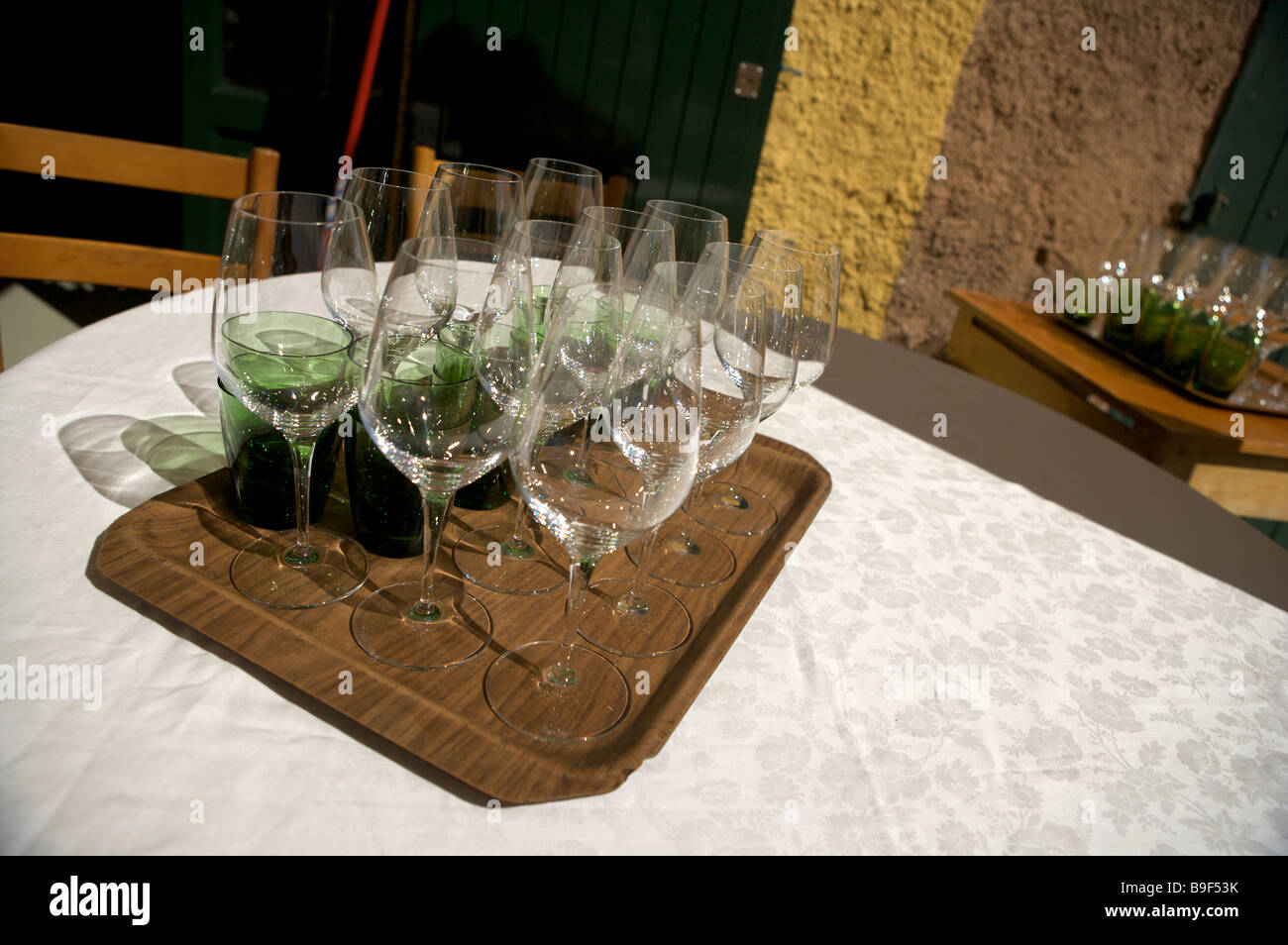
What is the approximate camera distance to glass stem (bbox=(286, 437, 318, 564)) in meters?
0.82

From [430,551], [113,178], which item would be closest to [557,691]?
[430,551]

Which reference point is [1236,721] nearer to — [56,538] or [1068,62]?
[56,538]

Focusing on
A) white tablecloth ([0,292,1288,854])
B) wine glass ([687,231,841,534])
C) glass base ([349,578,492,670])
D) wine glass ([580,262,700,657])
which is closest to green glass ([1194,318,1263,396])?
white tablecloth ([0,292,1288,854])

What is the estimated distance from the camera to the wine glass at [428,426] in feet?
2.31

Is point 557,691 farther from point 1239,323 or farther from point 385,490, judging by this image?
point 1239,323

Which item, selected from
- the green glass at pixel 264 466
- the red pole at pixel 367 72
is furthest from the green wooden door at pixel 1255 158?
the green glass at pixel 264 466

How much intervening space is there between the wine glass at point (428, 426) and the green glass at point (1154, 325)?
7.73 ft

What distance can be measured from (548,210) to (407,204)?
0.67 feet

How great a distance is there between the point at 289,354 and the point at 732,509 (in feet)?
1.86

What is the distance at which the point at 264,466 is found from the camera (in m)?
0.87

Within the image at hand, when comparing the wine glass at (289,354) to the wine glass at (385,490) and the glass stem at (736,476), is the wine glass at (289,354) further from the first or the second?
the glass stem at (736,476)

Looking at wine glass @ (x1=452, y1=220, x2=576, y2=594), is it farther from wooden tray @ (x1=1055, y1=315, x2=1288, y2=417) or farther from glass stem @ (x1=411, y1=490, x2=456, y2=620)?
wooden tray @ (x1=1055, y1=315, x2=1288, y2=417)

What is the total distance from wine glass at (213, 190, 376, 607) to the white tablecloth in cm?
13
